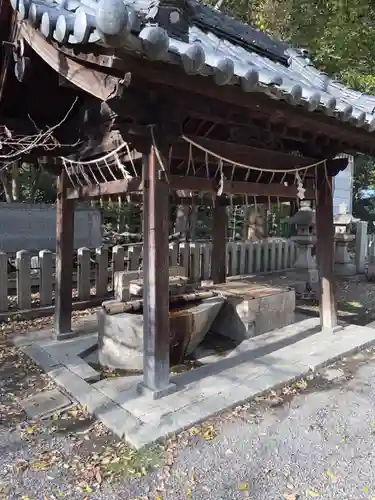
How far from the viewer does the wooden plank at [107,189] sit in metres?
3.64

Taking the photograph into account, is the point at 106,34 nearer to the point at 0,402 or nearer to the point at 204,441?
the point at 204,441

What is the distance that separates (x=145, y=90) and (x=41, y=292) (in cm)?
484

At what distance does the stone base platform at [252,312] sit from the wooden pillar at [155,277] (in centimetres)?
195

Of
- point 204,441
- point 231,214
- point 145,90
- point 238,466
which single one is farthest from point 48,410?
point 231,214

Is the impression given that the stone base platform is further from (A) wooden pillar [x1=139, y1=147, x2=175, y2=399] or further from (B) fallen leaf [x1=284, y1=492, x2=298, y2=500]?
(B) fallen leaf [x1=284, y1=492, x2=298, y2=500]

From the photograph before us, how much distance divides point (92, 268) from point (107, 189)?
4.56 m

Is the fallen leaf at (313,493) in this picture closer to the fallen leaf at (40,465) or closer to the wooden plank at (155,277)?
the wooden plank at (155,277)

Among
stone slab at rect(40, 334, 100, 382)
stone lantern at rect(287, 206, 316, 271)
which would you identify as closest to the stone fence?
stone lantern at rect(287, 206, 316, 271)

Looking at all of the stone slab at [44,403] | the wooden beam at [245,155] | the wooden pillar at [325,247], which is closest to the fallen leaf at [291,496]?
the stone slab at [44,403]

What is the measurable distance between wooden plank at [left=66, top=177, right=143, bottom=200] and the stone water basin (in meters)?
1.36

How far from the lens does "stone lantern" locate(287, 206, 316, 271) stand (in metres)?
10.1

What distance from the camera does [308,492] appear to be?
2.45 m

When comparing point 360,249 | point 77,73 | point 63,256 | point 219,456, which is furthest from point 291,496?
point 360,249

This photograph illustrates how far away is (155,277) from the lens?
332 cm
